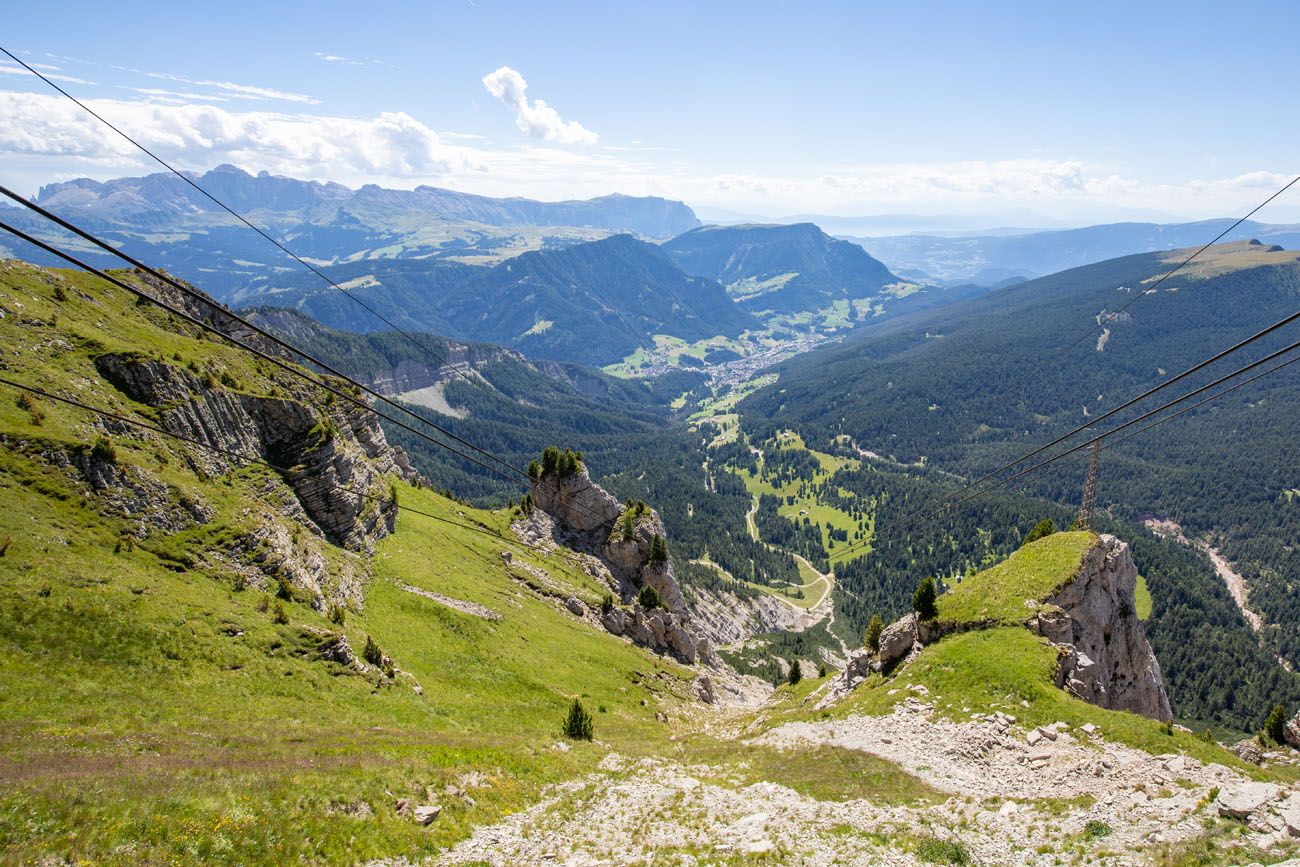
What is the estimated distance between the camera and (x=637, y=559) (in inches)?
4151

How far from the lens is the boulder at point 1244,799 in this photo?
2338 cm

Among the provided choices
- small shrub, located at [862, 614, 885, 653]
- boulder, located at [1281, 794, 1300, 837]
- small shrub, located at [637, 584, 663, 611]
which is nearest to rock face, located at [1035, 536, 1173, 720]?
small shrub, located at [862, 614, 885, 653]

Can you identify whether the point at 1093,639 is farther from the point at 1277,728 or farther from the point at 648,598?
the point at 648,598

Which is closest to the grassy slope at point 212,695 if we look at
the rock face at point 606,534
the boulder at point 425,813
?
the boulder at point 425,813

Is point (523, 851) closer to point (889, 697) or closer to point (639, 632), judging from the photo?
point (889, 697)

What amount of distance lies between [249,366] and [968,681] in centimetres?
7341

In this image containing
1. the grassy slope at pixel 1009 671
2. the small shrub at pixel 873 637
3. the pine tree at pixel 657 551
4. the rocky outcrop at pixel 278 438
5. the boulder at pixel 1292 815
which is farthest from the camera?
the pine tree at pixel 657 551

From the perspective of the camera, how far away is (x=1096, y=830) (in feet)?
82.3

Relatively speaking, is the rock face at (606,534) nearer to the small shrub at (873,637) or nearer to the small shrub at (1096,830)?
the small shrub at (873,637)

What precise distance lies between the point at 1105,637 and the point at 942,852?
3713 cm

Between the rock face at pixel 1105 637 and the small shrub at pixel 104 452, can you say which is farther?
the rock face at pixel 1105 637

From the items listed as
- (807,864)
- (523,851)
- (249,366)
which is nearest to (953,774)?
(807,864)

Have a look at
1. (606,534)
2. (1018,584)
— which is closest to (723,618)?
(606,534)

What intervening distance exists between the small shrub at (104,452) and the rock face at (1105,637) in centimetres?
6247
